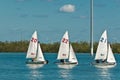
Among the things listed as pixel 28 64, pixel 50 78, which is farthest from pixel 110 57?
pixel 50 78

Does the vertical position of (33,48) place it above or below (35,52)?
above

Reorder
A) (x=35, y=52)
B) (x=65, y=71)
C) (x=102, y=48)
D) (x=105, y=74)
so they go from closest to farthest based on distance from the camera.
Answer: (x=105, y=74) → (x=65, y=71) → (x=102, y=48) → (x=35, y=52)

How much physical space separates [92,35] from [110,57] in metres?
53.6

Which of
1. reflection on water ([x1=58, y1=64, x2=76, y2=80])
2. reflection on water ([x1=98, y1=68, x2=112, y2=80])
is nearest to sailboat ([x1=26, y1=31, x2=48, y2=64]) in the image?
reflection on water ([x1=58, y1=64, x2=76, y2=80])

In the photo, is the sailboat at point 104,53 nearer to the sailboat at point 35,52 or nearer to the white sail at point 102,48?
the white sail at point 102,48

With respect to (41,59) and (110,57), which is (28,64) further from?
(110,57)

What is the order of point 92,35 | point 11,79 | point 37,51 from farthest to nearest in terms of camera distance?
point 92,35
point 37,51
point 11,79

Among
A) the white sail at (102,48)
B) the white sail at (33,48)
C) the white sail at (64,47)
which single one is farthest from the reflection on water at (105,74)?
the white sail at (33,48)

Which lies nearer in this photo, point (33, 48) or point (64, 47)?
point (64, 47)

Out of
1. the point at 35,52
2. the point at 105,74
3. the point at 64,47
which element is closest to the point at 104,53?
the point at 64,47

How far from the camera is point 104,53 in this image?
129875 mm

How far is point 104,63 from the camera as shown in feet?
435

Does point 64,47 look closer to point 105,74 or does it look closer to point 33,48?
point 33,48

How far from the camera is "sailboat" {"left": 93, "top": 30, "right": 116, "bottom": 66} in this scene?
422 ft
